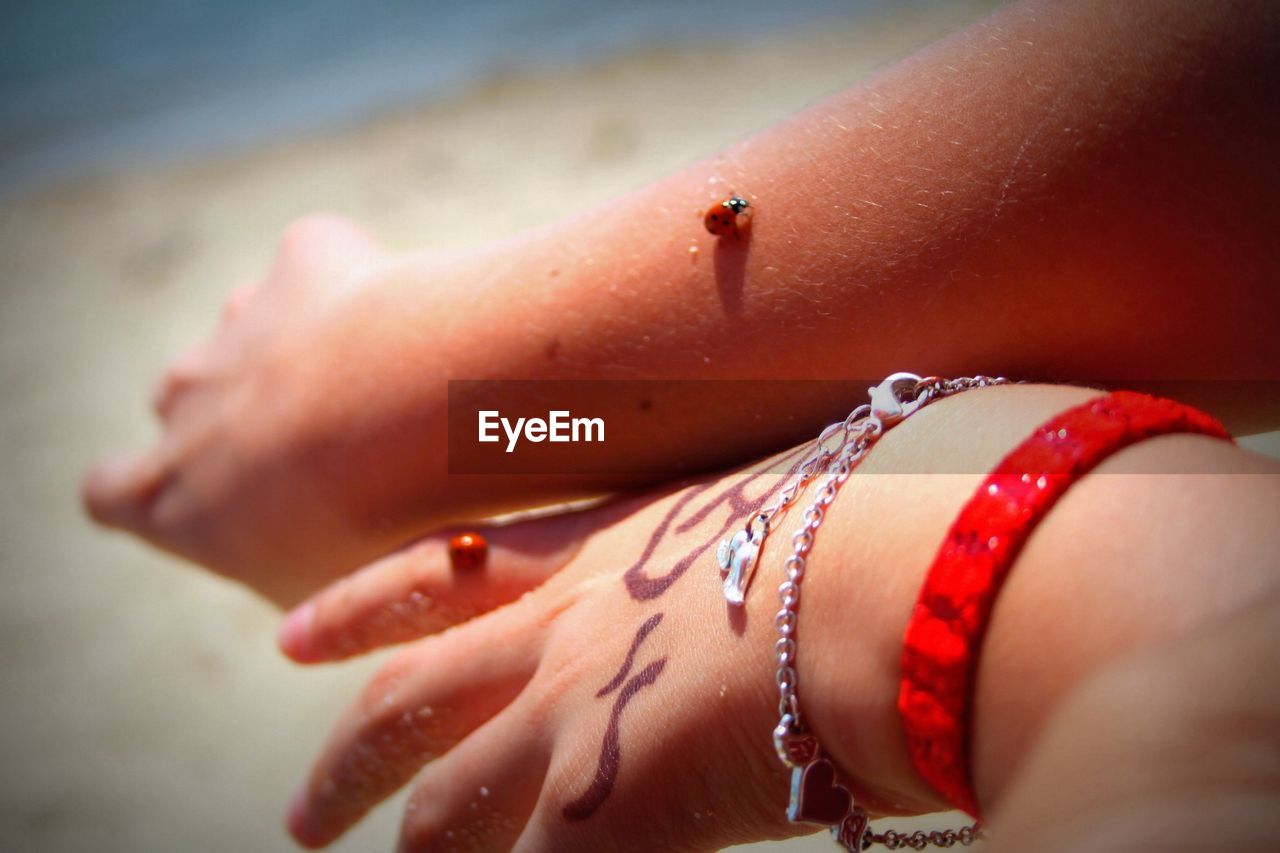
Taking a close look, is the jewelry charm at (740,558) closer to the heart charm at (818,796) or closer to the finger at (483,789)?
the heart charm at (818,796)

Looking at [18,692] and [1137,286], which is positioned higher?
[1137,286]

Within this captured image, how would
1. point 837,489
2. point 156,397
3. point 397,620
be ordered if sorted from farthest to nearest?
point 156,397
point 397,620
point 837,489

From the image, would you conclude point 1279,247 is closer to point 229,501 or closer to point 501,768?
point 501,768

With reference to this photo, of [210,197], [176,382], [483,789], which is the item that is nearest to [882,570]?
[483,789]

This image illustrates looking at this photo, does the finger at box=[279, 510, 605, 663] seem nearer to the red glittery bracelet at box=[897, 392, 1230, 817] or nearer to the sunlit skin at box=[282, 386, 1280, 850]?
the sunlit skin at box=[282, 386, 1280, 850]

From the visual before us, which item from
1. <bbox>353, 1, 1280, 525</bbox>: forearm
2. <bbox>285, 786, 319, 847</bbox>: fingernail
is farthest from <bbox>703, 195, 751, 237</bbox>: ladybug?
<bbox>285, 786, 319, 847</bbox>: fingernail

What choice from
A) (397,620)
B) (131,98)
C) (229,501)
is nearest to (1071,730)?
(397,620)
